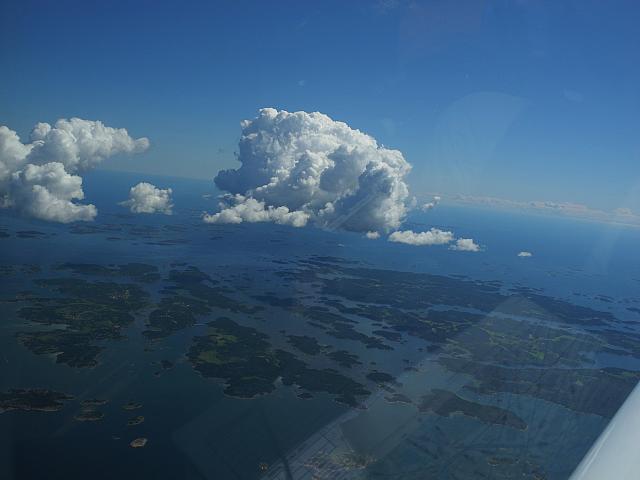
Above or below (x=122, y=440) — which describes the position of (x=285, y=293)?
above

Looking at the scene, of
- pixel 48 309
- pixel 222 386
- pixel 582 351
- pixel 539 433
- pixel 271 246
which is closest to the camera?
pixel 539 433

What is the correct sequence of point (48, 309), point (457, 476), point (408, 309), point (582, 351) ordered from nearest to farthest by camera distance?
point (457, 476) → point (48, 309) → point (582, 351) → point (408, 309)

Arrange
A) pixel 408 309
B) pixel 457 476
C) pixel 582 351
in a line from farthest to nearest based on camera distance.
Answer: pixel 408 309
pixel 582 351
pixel 457 476

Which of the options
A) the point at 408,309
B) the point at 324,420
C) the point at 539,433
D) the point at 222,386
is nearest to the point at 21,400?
the point at 222,386

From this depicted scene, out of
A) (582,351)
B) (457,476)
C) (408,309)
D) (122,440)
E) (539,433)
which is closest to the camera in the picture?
(457,476)

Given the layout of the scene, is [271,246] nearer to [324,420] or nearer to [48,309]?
[48,309]

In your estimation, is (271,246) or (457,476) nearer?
(457,476)

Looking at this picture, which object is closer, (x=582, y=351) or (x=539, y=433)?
(x=539, y=433)

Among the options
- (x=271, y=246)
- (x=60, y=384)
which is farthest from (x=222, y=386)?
(x=271, y=246)

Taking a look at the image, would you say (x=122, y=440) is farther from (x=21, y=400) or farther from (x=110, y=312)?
(x=110, y=312)
